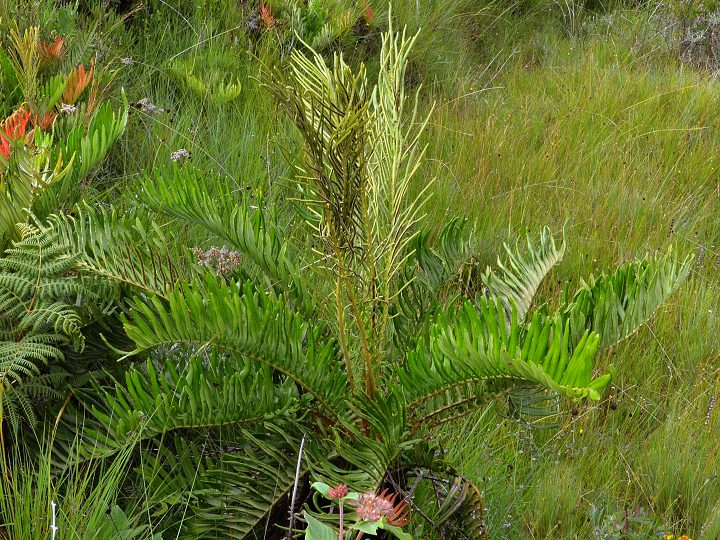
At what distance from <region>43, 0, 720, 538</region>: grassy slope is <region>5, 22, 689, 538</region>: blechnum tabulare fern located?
361 mm

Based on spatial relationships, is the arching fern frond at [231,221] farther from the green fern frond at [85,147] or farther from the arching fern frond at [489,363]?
the arching fern frond at [489,363]

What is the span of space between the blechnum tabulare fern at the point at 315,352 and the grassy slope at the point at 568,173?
1.19ft

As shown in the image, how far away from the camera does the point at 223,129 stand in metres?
3.71

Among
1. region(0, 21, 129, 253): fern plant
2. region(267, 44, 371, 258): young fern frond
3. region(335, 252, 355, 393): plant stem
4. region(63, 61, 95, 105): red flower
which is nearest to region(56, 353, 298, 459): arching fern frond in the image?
region(335, 252, 355, 393): plant stem

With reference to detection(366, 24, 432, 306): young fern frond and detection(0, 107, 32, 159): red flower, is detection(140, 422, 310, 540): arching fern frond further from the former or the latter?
detection(0, 107, 32, 159): red flower

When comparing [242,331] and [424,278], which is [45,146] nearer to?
[242,331]

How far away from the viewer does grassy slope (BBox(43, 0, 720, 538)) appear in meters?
2.39

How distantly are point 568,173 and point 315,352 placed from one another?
238cm

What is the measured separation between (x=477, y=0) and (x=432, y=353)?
456cm

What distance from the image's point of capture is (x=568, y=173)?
4008 mm

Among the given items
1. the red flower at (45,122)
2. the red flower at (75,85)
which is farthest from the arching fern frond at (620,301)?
the red flower at (75,85)

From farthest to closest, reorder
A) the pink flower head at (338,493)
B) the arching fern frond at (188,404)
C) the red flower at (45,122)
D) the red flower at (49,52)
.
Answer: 1. the red flower at (49,52)
2. the red flower at (45,122)
3. the arching fern frond at (188,404)
4. the pink flower head at (338,493)

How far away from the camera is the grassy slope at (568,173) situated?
239 cm

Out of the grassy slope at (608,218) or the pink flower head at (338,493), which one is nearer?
the pink flower head at (338,493)
